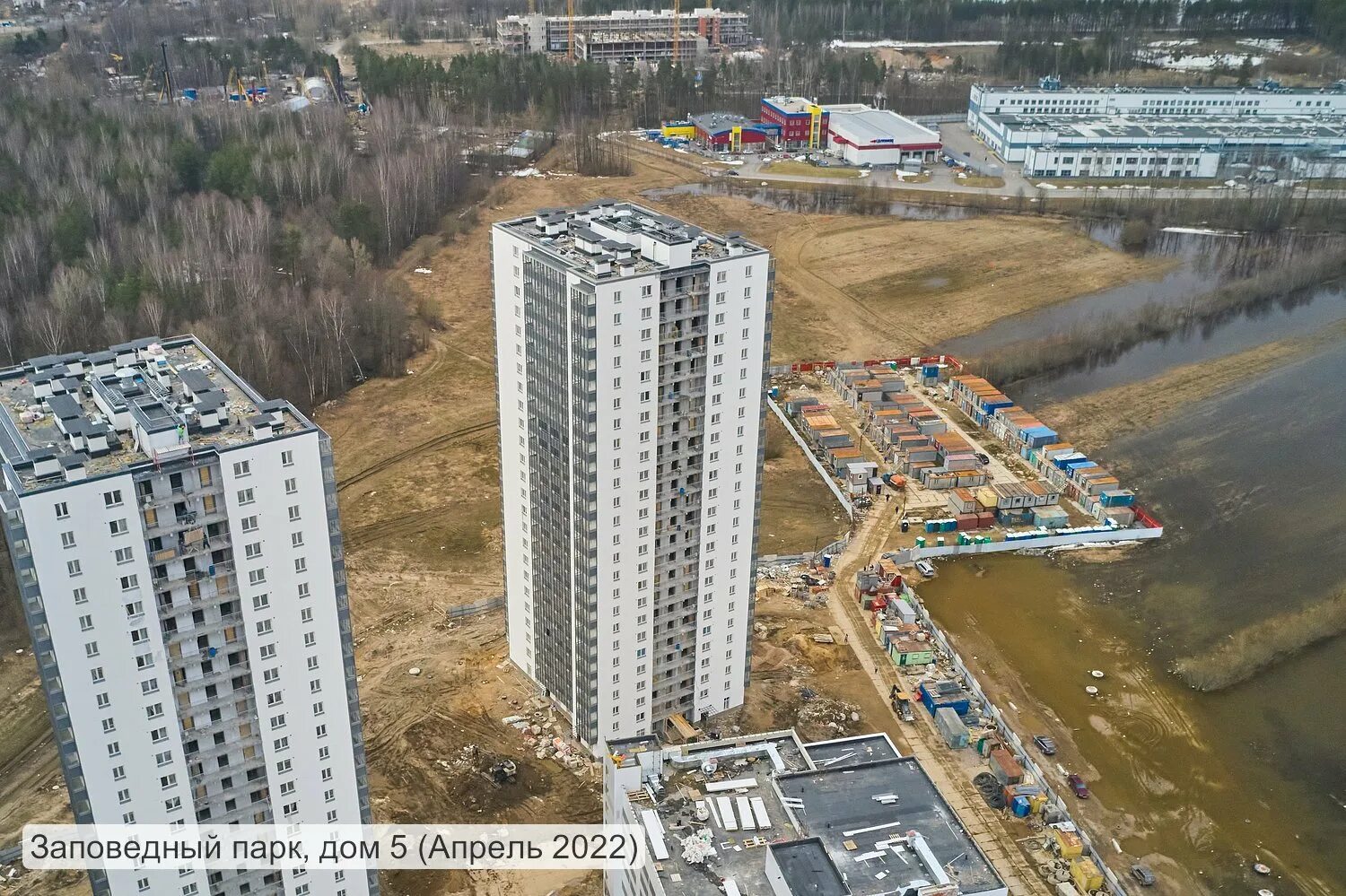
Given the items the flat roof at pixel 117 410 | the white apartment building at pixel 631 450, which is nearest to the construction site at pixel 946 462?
Answer: the white apartment building at pixel 631 450

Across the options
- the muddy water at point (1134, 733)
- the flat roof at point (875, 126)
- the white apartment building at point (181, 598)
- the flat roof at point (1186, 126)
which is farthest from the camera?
the flat roof at point (875, 126)

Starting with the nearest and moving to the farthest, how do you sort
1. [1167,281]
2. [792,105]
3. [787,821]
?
[787,821]
[1167,281]
[792,105]

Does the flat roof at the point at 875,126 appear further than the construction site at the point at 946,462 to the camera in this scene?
Yes

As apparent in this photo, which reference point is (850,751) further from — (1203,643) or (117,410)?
(1203,643)

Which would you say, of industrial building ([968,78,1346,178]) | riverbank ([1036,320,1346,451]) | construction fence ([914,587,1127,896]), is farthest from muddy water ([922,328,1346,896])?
industrial building ([968,78,1346,178])

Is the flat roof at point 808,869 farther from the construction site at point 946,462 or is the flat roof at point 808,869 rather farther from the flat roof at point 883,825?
the construction site at point 946,462

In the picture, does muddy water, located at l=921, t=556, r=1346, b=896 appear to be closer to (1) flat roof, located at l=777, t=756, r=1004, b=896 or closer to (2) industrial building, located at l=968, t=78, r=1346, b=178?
(1) flat roof, located at l=777, t=756, r=1004, b=896

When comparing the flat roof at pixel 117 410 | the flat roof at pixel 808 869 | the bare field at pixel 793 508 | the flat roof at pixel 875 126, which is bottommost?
the bare field at pixel 793 508

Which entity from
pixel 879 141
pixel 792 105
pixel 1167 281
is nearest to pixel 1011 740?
pixel 1167 281
